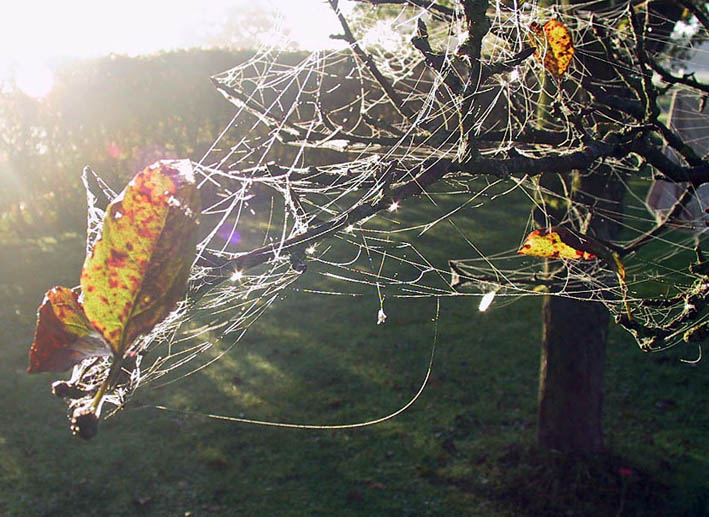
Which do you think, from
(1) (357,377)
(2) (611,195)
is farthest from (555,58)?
(1) (357,377)

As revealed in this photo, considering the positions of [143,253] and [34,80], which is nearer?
[143,253]

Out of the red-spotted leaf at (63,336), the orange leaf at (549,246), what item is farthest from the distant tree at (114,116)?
the red-spotted leaf at (63,336)

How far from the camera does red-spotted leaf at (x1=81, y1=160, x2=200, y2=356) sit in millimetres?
787

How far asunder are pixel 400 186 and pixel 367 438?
426 cm

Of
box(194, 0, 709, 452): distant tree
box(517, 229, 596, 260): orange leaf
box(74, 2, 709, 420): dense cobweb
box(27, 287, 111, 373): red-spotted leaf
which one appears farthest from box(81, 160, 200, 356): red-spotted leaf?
box(517, 229, 596, 260): orange leaf

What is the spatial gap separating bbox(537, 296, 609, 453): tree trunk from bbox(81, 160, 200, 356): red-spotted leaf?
13.2ft

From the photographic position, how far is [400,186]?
1.41 m

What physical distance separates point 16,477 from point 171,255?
5009mm

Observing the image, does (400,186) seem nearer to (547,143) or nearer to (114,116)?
(547,143)

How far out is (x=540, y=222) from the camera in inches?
185

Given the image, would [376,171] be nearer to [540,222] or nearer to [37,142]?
[540,222]

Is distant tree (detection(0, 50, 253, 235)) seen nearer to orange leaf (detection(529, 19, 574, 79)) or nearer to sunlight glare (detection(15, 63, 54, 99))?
sunlight glare (detection(15, 63, 54, 99))

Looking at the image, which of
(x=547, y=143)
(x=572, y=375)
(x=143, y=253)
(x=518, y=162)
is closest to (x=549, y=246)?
(x=518, y=162)

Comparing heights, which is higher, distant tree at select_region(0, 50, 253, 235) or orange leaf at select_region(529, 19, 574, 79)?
orange leaf at select_region(529, 19, 574, 79)
